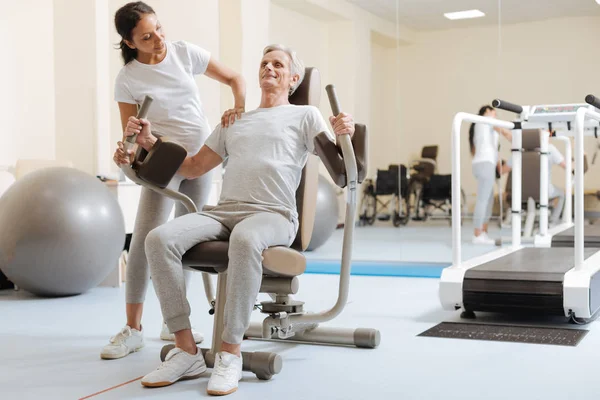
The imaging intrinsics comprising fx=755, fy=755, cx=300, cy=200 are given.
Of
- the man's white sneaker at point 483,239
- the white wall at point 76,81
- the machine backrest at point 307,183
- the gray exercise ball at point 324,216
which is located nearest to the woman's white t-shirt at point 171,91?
the machine backrest at point 307,183

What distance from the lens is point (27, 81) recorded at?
5.67 m

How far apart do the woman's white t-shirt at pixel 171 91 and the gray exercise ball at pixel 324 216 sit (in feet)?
10.3

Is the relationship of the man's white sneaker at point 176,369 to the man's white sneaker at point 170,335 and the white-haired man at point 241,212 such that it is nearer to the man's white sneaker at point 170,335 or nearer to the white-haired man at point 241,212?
the white-haired man at point 241,212

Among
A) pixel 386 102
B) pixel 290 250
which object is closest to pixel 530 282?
pixel 290 250

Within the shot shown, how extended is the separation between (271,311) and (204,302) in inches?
57.4

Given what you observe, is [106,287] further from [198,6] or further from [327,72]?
[198,6]

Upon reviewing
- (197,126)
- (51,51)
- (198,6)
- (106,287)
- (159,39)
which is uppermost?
(198,6)

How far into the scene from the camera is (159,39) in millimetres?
2762

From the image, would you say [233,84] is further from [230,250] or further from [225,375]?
[225,375]

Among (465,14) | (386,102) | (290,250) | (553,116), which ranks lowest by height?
(290,250)

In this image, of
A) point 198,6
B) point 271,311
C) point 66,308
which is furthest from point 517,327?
point 198,6

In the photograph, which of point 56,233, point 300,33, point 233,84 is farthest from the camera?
point 300,33

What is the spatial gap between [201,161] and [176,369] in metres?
0.75

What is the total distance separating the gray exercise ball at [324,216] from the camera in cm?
603
